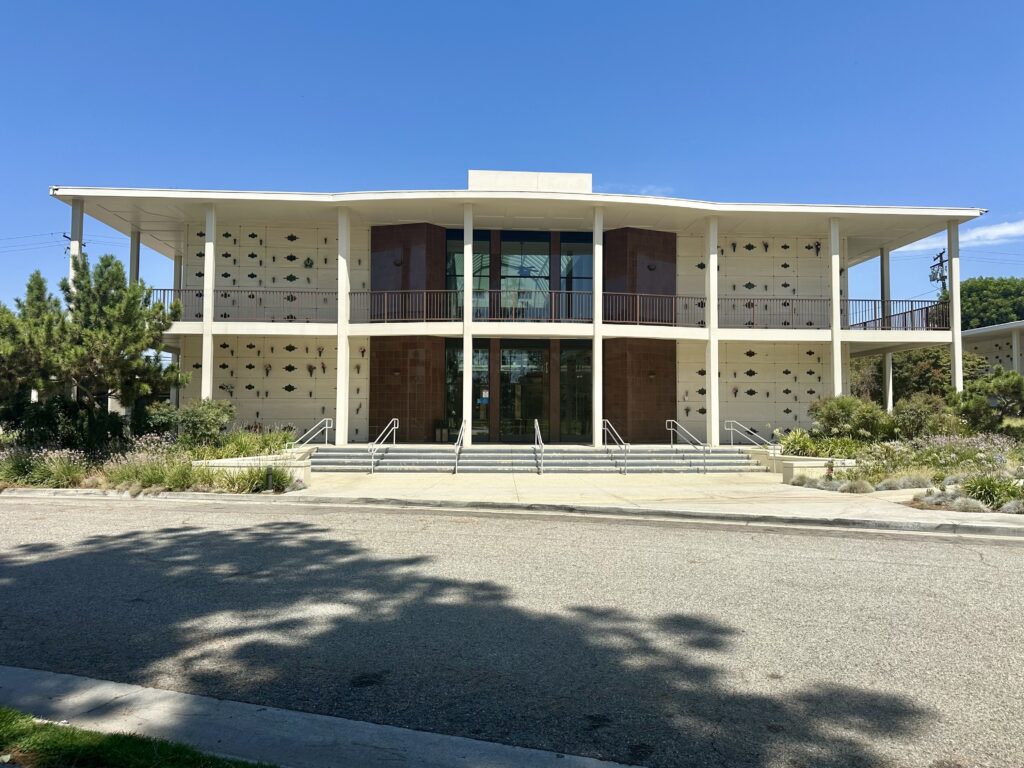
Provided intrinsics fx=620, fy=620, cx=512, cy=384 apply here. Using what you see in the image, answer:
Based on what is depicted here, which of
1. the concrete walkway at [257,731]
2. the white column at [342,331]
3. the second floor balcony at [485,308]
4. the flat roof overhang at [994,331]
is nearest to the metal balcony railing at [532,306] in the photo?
the second floor balcony at [485,308]

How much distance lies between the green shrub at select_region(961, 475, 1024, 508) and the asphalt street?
260cm

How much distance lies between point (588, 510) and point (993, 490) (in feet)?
21.6

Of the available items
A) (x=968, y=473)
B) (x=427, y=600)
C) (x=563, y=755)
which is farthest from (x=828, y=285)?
(x=563, y=755)

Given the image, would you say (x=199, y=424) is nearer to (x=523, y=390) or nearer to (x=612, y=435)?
(x=523, y=390)

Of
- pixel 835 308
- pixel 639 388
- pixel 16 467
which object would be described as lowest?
pixel 16 467

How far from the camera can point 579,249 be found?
21000 mm

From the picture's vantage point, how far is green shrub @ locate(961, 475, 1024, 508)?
983cm

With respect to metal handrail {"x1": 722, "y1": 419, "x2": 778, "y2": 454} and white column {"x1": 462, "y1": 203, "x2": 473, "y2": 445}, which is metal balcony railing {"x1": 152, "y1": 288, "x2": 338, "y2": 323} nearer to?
white column {"x1": 462, "y1": 203, "x2": 473, "y2": 445}

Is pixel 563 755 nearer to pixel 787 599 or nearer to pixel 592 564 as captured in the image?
pixel 787 599

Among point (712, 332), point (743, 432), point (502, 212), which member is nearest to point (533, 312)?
point (502, 212)

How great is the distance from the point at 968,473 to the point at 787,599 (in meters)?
9.20

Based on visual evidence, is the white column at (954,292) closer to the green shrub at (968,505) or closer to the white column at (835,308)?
the white column at (835,308)

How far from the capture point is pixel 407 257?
804 inches

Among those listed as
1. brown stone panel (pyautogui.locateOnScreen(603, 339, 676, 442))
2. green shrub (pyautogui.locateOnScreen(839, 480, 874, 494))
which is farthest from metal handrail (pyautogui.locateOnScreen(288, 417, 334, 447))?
green shrub (pyautogui.locateOnScreen(839, 480, 874, 494))
